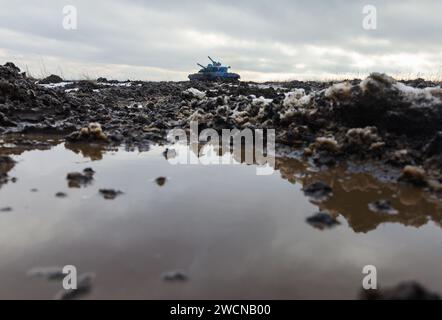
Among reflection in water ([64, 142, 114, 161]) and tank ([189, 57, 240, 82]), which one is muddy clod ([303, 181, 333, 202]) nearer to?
reflection in water ([64, 142, 114, 161])

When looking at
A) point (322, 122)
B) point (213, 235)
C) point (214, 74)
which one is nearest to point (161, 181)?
point (213, 235)

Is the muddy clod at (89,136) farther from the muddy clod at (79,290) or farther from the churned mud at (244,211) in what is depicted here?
the muddy clod at (79,290)

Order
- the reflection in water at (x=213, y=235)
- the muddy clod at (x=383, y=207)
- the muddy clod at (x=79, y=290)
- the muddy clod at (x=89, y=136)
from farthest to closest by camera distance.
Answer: the muddy clod at (x=89, y=136)
the muddy clod at (x=383, y=207)
the reflection in water at (x=213, y=235)
the muddy clod at (x=79, y=290)

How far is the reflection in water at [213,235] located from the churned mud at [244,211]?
11 mm

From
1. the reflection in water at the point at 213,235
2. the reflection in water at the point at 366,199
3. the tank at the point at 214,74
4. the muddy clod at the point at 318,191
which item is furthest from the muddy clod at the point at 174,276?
the tank at the point at 214,74

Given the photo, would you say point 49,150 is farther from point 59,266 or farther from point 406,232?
point 406,232

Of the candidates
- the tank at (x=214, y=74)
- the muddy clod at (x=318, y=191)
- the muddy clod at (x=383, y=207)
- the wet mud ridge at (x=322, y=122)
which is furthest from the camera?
the tank at (x=214, y=74)

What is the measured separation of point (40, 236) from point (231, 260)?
132 centimetres

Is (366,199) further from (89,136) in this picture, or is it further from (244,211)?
(89,136)

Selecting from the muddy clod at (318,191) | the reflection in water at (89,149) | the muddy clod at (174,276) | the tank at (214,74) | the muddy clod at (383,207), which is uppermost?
the tank at (214,74)

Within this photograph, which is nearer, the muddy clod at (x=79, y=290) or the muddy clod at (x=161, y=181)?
the muddy clod at (x=79, y=290)

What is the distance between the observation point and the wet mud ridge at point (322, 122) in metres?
4.92

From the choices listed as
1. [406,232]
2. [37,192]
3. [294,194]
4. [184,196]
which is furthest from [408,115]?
[37,192]

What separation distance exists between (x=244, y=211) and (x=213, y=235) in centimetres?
59
